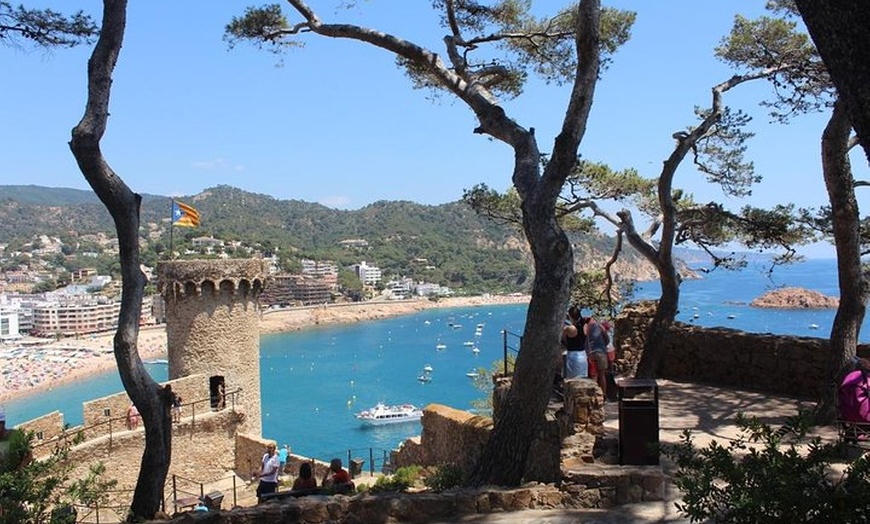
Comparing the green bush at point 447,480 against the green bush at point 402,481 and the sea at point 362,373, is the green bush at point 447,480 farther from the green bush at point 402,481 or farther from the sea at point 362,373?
the sea at point 362,373

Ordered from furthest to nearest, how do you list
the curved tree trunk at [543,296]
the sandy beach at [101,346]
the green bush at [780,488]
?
the sandy beach at [101,346], the curved tree trunk at [543,296], the green bush at [780,488]

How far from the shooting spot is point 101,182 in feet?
22.1

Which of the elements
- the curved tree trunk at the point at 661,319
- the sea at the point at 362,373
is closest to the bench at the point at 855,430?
the curved tree trunk at the point at 661,319

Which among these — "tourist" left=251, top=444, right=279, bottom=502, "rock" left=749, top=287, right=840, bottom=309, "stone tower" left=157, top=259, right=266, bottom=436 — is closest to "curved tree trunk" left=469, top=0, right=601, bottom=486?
"tourist" left=251, top=444, right=279, bottom=502

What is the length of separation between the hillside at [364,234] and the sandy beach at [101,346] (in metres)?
11.7

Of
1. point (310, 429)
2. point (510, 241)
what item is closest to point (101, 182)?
point (310, 429)

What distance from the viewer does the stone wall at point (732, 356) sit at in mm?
8977

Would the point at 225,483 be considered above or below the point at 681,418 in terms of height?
below

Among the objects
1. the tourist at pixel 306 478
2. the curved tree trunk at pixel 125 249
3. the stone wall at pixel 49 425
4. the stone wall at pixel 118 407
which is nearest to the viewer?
the curved tree trunk at pixel 125 249

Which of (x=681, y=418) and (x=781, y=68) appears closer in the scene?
(x=681, y=418)

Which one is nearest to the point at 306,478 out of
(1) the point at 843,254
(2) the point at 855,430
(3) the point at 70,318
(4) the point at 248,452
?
(2) the point at 855,430

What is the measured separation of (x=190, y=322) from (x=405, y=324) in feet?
291

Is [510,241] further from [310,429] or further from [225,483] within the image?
[225,483]

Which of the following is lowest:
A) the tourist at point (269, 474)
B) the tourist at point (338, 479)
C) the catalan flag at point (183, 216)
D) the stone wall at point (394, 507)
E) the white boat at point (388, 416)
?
the white boat at point (388, 416)
